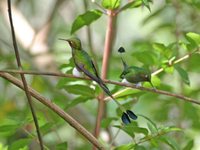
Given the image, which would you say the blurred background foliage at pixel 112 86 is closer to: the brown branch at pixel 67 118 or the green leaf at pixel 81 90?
the green leaf at pixel 81 90

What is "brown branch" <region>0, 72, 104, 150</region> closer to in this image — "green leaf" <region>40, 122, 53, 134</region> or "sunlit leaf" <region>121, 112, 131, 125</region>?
"sunlit leaf" <region>121, 112, 131, 125</region>

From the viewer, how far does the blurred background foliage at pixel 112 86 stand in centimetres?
117

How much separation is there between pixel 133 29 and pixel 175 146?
2829 mm

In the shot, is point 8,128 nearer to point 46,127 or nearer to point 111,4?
point 46,127

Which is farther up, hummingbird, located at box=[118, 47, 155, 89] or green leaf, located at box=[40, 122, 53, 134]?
hummingbird, located at box=[118, 47, 155, 89]

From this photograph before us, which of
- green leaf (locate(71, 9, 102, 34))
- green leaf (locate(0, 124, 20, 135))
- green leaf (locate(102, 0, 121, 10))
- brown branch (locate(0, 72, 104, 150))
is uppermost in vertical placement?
green leaf (locate(102, 0, 121, 10))

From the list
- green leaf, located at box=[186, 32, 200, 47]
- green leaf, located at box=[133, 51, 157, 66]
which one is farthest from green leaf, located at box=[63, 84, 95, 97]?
green leaf, located at box=[186, 32, 200, 47]

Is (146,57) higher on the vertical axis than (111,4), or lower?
lower

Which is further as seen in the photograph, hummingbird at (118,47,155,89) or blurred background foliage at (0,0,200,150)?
blurred background foliage at (0,0,200,150)

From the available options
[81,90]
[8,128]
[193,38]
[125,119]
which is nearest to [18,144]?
[8,128]

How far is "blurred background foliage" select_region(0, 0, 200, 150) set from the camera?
1.17m

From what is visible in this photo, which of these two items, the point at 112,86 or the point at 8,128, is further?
the point at 112,86

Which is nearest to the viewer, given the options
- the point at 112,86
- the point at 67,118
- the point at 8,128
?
the point at 67,118

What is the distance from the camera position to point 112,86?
59.8 inches
